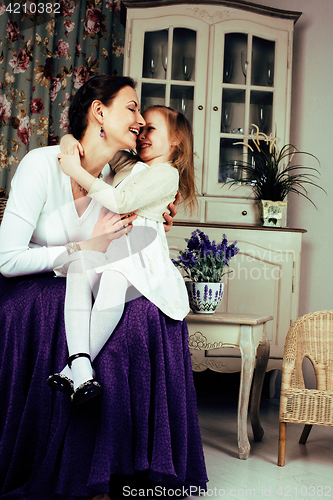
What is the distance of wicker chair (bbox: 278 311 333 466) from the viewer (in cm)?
152

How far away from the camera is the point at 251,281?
232 cm

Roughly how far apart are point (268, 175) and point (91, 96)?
4.08ft

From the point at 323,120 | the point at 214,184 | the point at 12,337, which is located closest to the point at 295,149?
the point at 323,120

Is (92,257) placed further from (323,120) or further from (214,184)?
(323,120)

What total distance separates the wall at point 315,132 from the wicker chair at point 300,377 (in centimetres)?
86

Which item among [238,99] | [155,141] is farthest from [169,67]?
[155,141]

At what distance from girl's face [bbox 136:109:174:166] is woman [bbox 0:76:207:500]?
13.5 inches

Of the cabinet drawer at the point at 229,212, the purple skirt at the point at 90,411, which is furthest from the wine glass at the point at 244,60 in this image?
the purple skirt at the point at 90,411

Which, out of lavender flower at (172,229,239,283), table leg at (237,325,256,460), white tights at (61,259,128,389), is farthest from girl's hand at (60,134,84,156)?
table leg at (237,325,256,460)

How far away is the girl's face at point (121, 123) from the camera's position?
1474 millimetres

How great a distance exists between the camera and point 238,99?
2555 millimetres

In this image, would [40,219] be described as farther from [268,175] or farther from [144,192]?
[268,175]

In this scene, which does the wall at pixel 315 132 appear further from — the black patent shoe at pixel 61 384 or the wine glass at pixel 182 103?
the black patent shoe at pixel 61 384

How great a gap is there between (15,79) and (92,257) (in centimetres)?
205
